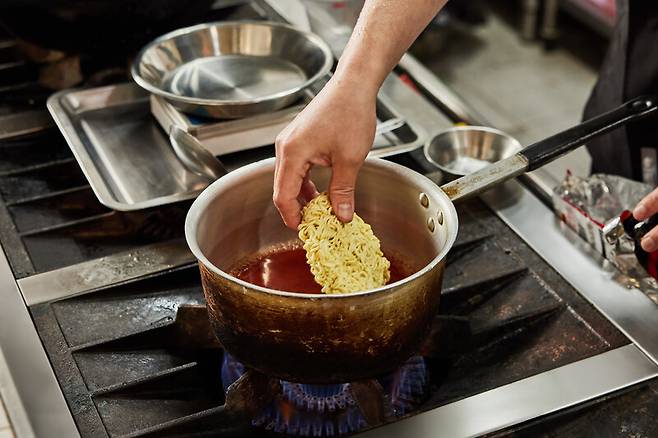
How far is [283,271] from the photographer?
1178 millimetres

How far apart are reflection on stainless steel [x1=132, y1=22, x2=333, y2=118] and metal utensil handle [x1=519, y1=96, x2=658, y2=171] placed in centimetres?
42

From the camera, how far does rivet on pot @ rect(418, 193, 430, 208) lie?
1.11 m

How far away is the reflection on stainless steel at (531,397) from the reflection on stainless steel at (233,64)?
62 cm

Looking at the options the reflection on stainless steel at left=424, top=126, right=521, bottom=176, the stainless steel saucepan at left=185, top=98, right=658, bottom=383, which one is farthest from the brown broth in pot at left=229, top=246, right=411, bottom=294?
the reflection on stainless steel at left=424, top=126, right=521, bottom=176

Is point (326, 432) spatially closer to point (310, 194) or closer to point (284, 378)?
point (284, 378)

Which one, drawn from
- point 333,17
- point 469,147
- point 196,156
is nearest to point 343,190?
point 196,156

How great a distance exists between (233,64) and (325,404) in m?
0.74

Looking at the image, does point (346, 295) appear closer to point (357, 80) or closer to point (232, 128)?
point (357, 80)

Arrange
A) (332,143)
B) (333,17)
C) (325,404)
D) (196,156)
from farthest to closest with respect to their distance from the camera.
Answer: (333,17)
(196,156)
(325,404)
(332,143)

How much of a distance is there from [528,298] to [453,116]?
0.48 meters

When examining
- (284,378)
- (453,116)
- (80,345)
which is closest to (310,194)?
(284,378)

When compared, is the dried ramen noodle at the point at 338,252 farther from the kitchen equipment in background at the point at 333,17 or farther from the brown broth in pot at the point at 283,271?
the kitchen equipment in background at the point at 333,17

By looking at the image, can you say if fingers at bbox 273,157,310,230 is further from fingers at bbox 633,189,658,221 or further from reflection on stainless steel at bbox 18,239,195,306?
fingers at bbox 633,189,658,221

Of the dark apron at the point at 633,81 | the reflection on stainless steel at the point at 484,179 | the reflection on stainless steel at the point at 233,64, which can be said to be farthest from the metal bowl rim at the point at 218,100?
the dark apron at the point at 633,81
